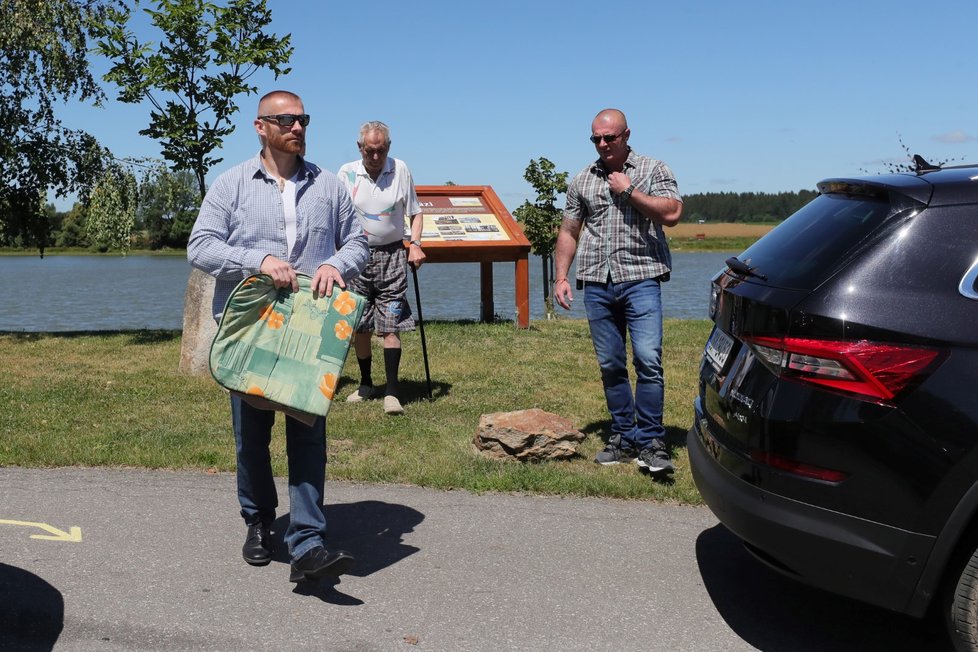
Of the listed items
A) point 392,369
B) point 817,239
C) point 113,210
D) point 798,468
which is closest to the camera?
point 798,468

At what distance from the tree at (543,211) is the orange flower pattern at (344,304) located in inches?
552

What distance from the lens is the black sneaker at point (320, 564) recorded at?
402cm

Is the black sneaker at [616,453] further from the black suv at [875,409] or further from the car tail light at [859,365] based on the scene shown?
the car tail light at [859,365]

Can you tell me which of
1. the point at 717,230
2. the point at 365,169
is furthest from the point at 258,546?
the point at 717,230

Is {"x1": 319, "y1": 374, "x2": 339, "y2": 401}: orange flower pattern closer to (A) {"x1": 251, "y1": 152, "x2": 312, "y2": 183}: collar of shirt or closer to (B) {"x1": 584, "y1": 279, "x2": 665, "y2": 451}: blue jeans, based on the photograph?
(A) {"x1": 251, "y1": 152, "x2": 312, "y2": 183}: collar of shirt

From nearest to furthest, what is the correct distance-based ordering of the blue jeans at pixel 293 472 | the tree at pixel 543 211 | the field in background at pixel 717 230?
the blue jeans at pixel 293 472, the tree at pixel 543 211, the field in background at pixel 717 230

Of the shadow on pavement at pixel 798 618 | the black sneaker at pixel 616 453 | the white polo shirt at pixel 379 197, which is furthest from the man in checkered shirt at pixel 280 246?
the white polo shirt at pixel 379 197

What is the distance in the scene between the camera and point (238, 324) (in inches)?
161

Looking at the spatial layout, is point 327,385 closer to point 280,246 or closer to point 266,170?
point 280,246

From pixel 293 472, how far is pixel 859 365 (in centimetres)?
238

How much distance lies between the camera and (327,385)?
4.12 metres

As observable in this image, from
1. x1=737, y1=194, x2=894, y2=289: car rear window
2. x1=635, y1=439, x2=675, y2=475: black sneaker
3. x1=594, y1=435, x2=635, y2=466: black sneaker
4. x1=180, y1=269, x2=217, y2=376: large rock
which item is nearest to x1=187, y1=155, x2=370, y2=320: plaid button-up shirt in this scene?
x1=737, y1=194, x2=894, y2=289: car rear window

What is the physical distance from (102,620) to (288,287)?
150cm

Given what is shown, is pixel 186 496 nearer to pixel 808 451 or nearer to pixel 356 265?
pixel 356 265
